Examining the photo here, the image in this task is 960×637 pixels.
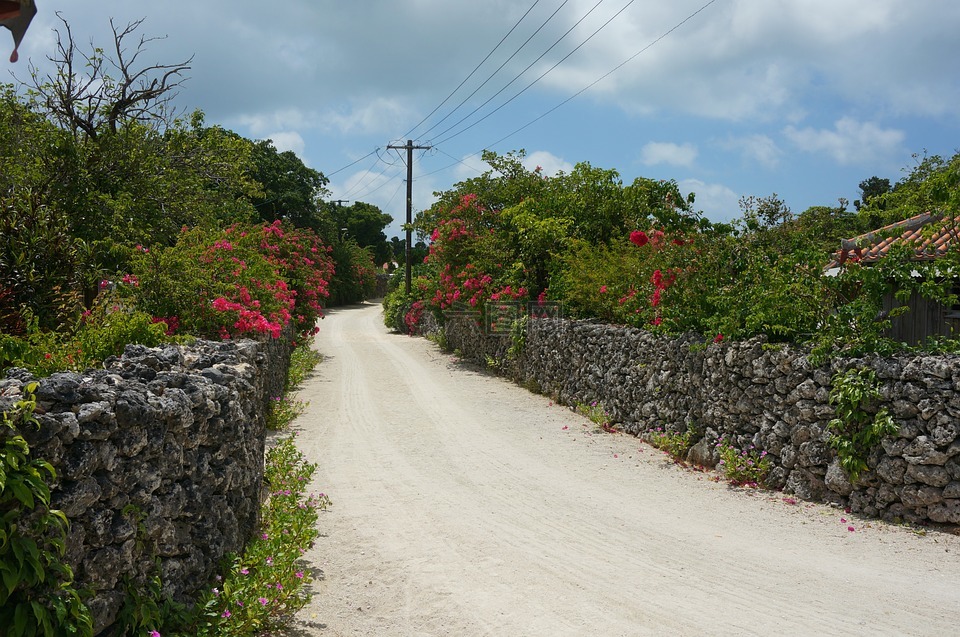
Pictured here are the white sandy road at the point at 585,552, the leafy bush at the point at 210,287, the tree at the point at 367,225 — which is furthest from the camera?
the tree at the point at 367,225

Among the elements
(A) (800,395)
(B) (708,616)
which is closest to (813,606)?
(B) (708,616)

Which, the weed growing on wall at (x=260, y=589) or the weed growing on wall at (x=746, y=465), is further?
the weed growing on wall at (x=746, y=465)

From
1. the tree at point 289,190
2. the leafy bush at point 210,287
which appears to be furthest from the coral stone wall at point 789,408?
the tree at point 289,190

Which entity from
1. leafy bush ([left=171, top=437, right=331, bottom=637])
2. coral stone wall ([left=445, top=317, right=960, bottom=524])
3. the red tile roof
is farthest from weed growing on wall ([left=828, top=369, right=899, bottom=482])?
leafy bush ([left=171, top=437, right=331, bottom=637])

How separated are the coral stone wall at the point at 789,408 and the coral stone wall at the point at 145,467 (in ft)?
19.6

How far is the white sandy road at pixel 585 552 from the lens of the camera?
206 inches

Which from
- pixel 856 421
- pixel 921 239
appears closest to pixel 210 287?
pixel 856 421

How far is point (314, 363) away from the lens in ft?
67.9

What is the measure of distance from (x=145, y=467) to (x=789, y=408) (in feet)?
22.8

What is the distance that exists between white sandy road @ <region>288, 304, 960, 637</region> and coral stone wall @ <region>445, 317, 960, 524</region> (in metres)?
0.34

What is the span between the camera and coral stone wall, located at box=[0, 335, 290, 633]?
3488 mm

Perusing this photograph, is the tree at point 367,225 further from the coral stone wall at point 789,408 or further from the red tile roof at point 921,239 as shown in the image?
the red tile roof at point 921,239

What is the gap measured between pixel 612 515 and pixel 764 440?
2.35 meters

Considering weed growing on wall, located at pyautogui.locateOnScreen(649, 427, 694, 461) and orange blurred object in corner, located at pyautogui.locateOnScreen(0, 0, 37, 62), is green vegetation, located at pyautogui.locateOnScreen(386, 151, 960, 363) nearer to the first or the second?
weed growing on wall, located at pyautogui.locateOnScreen(649, 427, 694, 461)
